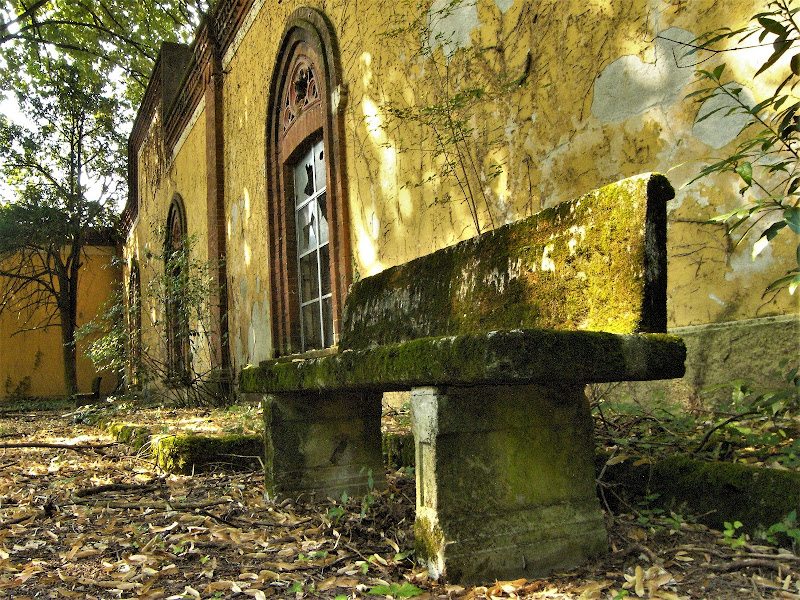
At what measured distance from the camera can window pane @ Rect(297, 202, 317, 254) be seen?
21.9 feet

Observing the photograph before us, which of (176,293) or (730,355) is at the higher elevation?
(176,293)

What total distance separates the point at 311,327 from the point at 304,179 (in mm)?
1546

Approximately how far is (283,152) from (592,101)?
14.4ft

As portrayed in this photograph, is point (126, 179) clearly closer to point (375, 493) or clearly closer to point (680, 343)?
point (375, 493)

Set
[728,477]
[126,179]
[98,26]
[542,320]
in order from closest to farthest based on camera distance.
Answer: [728,477]
[542,320]
[98,26]
[126,179]

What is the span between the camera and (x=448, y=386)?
1815 millimetres

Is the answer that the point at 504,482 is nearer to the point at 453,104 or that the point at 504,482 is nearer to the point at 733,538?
the point at 733,538

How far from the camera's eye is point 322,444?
287 cm

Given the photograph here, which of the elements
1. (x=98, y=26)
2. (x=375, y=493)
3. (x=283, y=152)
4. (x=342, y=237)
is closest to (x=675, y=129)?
(x=375, y=493)

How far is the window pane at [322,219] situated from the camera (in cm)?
642

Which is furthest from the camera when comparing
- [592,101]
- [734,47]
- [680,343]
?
[592,101]

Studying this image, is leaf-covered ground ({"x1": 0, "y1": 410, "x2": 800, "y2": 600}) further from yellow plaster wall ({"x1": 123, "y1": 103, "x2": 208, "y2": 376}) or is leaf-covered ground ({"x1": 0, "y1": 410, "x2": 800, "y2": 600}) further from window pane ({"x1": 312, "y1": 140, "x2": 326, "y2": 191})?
yellow plaster wall ({"x1": 123, "y1": 103, "x2": 208, "y2": 376})

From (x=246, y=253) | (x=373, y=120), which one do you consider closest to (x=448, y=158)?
(x=373, y=120)

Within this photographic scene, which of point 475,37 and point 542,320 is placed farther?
point 475,37
